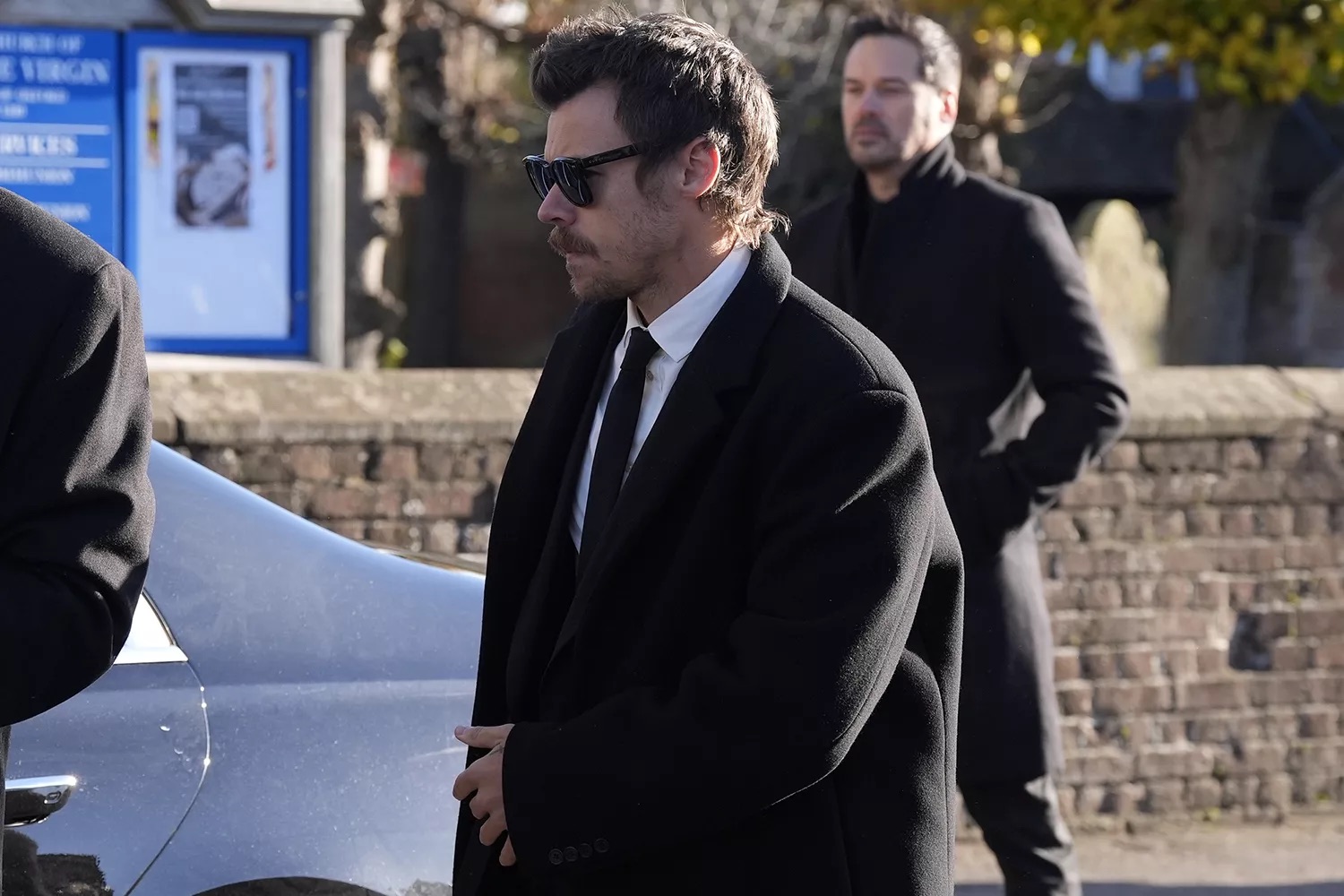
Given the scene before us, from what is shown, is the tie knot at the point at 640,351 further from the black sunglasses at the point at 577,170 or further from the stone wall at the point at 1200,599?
the stone wall at the point at 1200,599

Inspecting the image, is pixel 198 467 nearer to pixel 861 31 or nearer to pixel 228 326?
pixel 861 31

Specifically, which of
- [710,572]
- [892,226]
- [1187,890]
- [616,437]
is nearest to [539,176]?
[616,437]

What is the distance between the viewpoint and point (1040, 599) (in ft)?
13.0

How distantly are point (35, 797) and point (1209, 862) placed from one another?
12.5ft

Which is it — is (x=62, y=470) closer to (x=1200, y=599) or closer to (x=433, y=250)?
(x=1200, y=599)

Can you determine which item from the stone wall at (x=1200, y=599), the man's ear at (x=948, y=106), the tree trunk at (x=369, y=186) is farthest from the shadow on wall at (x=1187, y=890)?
the tree trunk at (x=369, y=186)

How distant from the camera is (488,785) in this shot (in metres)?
2.05

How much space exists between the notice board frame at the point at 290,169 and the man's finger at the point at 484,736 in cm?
372

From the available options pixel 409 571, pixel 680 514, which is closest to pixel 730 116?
pixel 680 514

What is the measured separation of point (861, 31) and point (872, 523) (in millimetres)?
2399

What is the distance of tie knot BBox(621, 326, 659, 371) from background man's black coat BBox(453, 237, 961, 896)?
100 millimetres

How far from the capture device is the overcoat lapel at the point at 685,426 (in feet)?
6.66

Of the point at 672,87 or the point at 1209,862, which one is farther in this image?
the point at 1209,862

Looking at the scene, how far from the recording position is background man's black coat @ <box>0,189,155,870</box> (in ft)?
6.08
